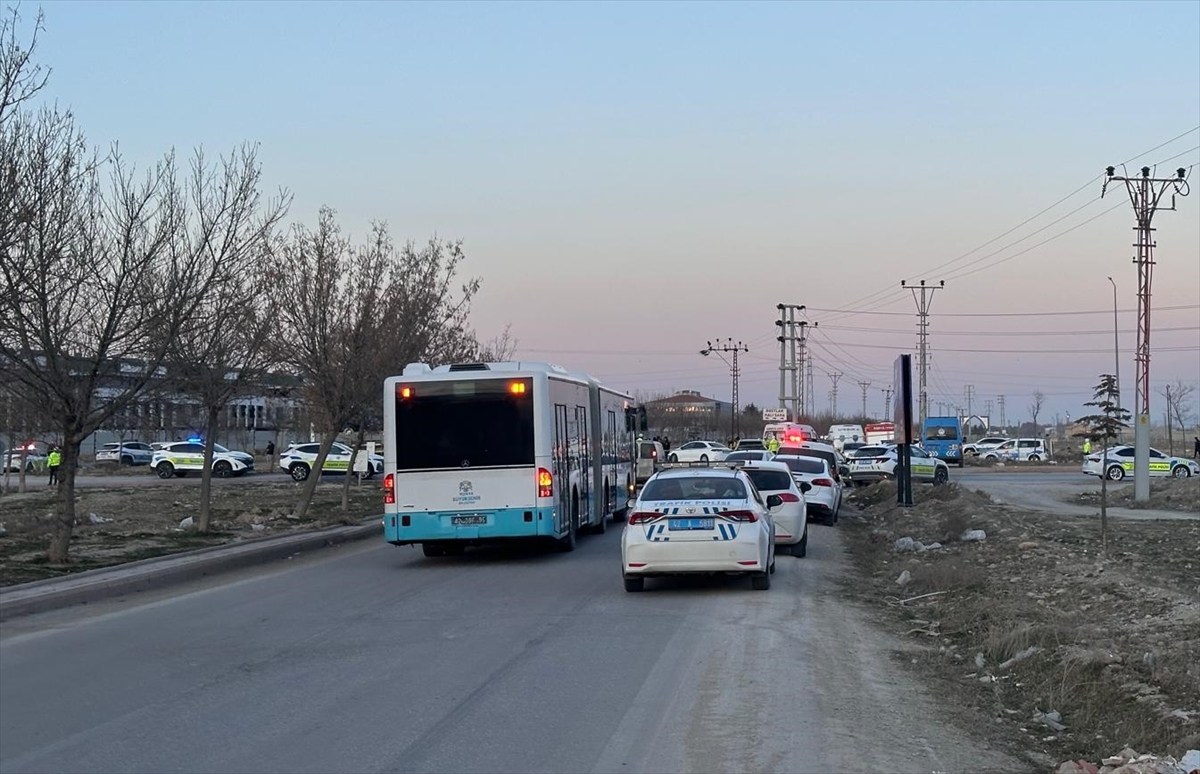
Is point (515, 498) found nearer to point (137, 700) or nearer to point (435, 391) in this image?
point (435, 391)

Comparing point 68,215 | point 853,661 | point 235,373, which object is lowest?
point 853,661

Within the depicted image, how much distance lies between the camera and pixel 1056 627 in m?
11.6

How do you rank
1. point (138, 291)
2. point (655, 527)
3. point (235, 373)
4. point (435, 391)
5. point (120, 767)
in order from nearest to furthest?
point (120, 767) < point (655, 527) < point (138, 291) < point (435, 391) < point (235, 373)

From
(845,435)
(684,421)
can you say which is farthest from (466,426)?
(684,421)

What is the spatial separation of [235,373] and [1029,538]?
50.2ft

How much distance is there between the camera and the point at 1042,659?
1069 centimetres

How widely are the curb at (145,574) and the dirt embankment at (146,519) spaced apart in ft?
1.84

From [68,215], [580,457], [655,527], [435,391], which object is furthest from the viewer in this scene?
[580,457]

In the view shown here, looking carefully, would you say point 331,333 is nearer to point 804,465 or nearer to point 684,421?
point 804,465

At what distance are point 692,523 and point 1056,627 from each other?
15.6ft

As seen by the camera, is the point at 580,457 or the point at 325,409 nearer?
the point at 580,457

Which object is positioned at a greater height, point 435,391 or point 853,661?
point 435,391

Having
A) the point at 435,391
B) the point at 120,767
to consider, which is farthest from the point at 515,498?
the point at 120,767

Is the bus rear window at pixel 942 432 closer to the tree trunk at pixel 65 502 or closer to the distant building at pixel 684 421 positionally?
the distant building at pixel 684 421
